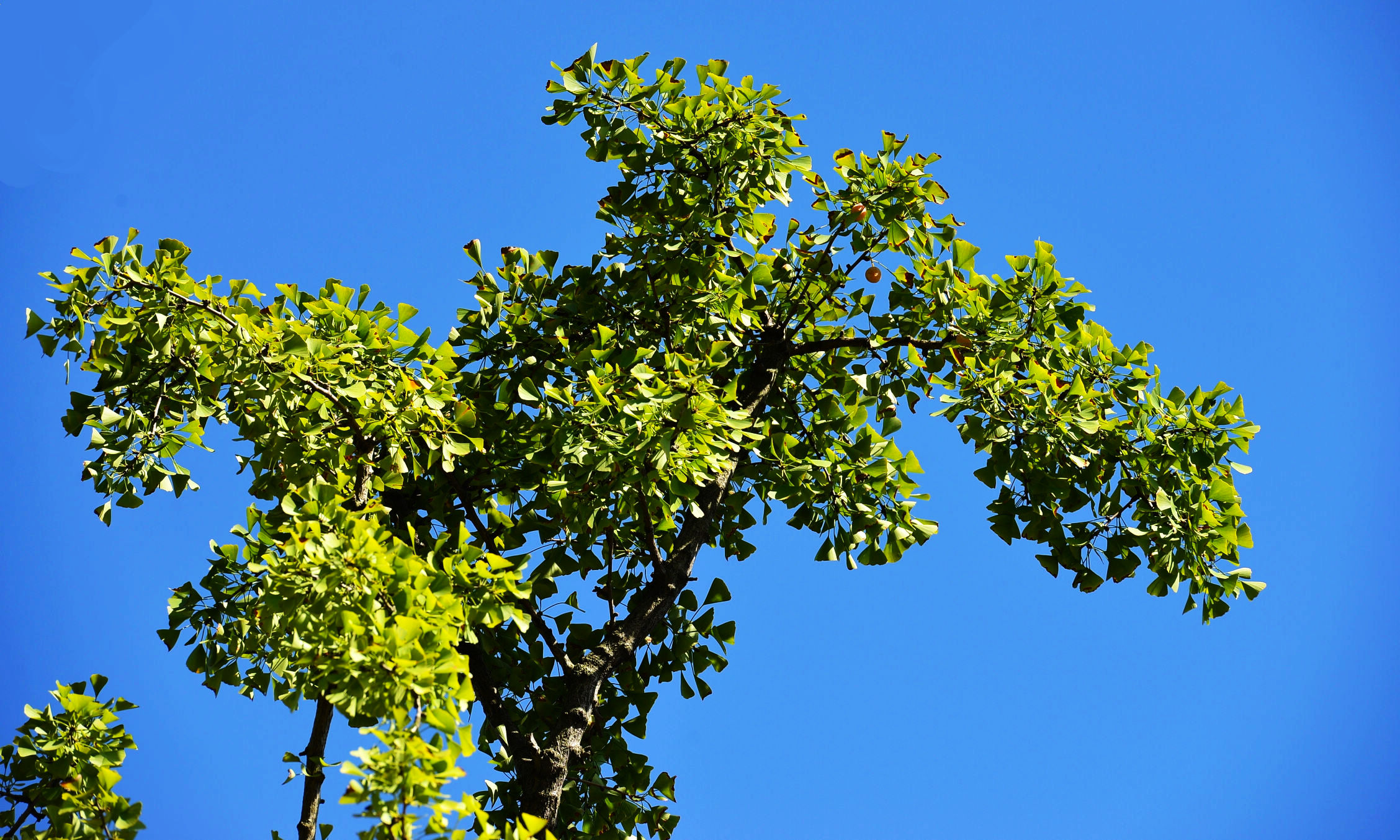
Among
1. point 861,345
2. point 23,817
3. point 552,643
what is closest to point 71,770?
point 23,817

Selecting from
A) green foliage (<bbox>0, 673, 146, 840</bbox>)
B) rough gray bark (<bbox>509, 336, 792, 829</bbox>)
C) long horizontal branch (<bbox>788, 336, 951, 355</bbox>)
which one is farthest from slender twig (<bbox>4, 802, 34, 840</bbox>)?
long horizontal branch (<bbox>788, 336, 951, 355</bbox>)

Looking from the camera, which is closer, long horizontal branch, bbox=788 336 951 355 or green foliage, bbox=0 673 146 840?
green foliage, bbox=0 673 146 840

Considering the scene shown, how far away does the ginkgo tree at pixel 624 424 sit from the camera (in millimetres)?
4043

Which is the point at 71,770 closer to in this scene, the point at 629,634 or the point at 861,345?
the point at 629,634

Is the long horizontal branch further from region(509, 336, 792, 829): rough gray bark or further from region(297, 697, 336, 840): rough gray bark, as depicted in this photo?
region(297, 697, 336, 840): rough gray bark

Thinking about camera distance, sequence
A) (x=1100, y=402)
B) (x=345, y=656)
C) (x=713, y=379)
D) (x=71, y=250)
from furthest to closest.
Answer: (x=713, y=379)
(x=1100, y=402)
(x=71, y=250)
(x=345, y=656)

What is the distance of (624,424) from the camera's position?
384 cm

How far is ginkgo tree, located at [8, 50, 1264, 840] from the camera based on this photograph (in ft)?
13.3

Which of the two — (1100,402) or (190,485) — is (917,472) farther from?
(190,485)

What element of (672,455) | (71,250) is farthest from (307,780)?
(71,250)

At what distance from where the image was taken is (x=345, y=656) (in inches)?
128

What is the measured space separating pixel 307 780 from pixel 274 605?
3.14 ft

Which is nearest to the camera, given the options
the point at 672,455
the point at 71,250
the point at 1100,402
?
the point at 672,455

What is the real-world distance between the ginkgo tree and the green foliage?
1cm
